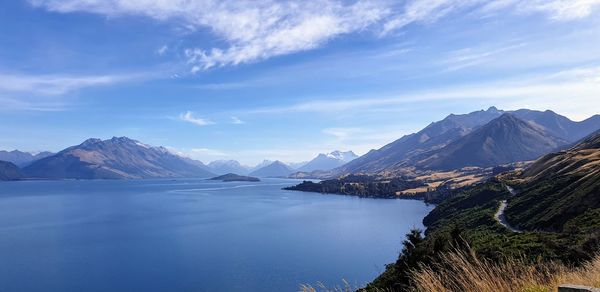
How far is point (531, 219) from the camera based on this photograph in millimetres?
68875

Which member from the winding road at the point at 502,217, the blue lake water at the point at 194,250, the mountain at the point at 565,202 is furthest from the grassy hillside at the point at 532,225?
the blue lake water at the point at 194,250

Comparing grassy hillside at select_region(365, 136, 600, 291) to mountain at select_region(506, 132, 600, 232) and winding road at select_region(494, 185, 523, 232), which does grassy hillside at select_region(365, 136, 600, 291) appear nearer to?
mountain at select_region(506, 132, 600, 232)

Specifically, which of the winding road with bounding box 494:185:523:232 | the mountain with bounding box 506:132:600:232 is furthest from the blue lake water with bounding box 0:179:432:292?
the mountain with bounding box 506:132:600:232

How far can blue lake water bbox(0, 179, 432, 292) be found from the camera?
6431 cm

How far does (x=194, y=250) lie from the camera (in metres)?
87.6

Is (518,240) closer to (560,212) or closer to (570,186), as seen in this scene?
(560,212)

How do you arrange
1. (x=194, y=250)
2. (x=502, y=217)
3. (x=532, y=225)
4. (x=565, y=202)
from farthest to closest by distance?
(x=194, y=250), (x=502, y=217), (x=565, y=202), (x=532, y=225)

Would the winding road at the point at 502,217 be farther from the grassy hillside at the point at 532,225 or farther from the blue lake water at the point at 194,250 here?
the blue lake water at the point at 194,250

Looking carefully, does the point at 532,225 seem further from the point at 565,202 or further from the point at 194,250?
the point at 194,250

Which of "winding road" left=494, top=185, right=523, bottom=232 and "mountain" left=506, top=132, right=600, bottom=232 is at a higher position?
"mountain" left=506, top=132, right=600, bottom=232

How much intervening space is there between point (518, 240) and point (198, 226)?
91568mm

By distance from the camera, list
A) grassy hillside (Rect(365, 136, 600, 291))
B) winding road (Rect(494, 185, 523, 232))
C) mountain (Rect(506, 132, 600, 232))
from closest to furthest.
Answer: grassy hillside (Rect(365, 136, 600, 291)), mountain (Rect(506, 132, 600, 232)), winding road (Rect(494, 185, 523, 232))

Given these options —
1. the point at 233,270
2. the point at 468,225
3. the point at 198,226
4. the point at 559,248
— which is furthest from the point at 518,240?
the point at 198,226

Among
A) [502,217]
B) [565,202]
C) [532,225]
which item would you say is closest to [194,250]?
[502,217]
